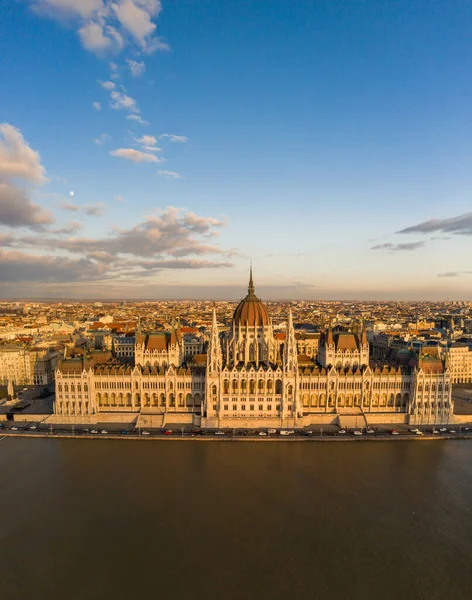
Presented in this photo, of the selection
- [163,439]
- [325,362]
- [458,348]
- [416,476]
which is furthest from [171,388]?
[458,348]

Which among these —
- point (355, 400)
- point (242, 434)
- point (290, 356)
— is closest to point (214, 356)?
point (290, 356)

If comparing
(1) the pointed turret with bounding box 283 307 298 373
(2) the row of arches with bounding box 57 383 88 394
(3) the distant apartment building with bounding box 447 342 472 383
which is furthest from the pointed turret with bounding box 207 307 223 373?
(3) the distant apartment building with bounding box 447 342 472 383

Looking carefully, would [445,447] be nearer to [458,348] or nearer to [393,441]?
[393,441]

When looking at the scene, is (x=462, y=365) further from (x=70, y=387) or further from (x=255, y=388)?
(x=70, y=387)

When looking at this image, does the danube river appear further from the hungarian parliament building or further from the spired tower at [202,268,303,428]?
the hungarian parliament building

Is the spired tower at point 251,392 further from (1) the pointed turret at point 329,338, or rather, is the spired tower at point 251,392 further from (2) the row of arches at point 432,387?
(2) the row of arches at point 432,387

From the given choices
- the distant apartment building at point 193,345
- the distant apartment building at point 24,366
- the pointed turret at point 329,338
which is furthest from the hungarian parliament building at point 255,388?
the distant apartment building at point 193,345
